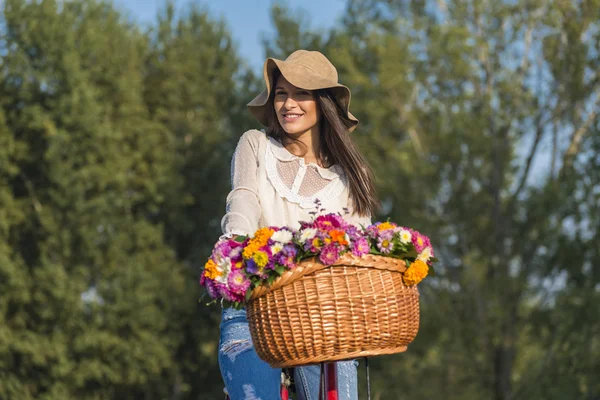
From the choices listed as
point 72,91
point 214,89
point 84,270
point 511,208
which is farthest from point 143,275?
point 511,208

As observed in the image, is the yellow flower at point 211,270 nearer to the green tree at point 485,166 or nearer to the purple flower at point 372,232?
the purple flower at point 372,232

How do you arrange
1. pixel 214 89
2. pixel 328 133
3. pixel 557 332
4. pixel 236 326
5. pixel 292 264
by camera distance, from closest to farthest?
pixel 292 264 → pixel 236 326 → pixel 328 133 → pixel 557 332 → pixel 214 89

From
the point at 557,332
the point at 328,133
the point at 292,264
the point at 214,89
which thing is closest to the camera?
the point at 292,264

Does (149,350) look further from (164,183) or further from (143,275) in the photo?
(164,183)

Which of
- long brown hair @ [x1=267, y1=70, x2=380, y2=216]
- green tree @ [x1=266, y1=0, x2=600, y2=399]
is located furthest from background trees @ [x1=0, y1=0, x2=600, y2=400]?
long brown hair @ [x1=267, y1=70, x2=380, y2=216]

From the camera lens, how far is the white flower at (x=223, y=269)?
9.34 ft

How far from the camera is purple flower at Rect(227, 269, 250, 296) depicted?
2.80m

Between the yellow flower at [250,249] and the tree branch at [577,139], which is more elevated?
the tree branch at [577,139]

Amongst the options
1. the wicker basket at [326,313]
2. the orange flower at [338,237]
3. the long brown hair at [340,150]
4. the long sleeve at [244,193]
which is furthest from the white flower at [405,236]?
the long brown hair at [340,150]

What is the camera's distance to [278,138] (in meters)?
3.67

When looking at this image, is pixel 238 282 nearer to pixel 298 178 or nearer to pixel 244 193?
pixel 244 193

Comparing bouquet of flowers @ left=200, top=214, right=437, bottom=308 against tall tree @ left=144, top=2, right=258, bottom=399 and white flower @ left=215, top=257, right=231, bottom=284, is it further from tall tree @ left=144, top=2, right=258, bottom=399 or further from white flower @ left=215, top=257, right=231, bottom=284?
tall tree @ left=144, top=2, right=258, bottom=399

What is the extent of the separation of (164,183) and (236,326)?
59.8 ft

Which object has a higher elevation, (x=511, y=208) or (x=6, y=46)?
(x=6, y=46)
